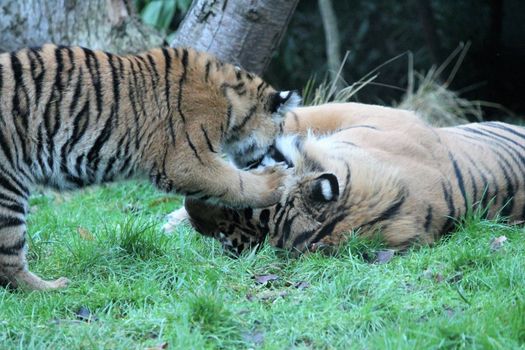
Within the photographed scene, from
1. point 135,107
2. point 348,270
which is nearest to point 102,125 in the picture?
point 135,107

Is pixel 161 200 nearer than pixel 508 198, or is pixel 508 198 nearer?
pixel 508 198

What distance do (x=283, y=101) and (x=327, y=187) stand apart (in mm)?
796

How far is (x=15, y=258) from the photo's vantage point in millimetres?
4613

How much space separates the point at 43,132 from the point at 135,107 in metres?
0.55

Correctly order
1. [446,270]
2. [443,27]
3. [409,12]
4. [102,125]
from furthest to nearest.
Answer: [409,12]
[443,27]
[102,125]
[446,270]

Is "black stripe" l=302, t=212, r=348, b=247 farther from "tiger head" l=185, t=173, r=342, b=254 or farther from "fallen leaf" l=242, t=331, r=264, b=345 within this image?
"fallen leaf" l=242, t=331, r=264, b=345

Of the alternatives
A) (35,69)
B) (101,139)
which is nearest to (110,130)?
(101,139)

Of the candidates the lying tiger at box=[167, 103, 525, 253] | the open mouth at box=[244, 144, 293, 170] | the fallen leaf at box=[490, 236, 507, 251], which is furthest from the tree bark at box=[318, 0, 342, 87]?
the fallen leaf at box=[490, 236, 507, 251]

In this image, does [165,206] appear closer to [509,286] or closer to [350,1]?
[509,286]

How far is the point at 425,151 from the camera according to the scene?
17.4 ft

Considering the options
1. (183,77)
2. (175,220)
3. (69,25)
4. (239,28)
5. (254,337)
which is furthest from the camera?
(69,25)

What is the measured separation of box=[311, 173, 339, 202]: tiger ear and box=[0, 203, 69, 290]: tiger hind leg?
1.51 metres

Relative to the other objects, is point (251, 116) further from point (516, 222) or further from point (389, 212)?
point (516, 222)

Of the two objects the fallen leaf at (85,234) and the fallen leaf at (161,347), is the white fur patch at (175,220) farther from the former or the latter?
the fallen leaf at (161,347)
